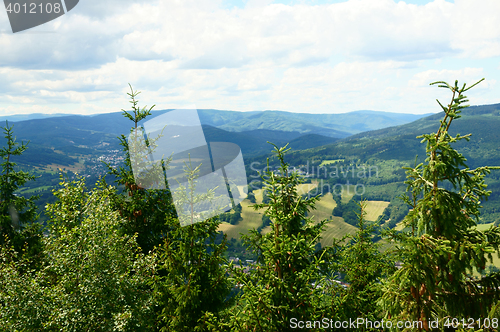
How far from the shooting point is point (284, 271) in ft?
29.7

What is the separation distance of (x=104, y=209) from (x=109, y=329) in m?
4.78

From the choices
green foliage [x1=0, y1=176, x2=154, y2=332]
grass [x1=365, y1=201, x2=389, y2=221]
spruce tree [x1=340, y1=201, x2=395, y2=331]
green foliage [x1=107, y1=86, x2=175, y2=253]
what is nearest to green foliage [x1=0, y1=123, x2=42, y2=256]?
green foliage [x1=107, y1=86, x2=175, y2=253]

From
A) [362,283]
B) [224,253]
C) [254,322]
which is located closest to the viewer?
[254,322]

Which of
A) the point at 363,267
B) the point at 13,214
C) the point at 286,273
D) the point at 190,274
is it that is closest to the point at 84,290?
the point at 190,274

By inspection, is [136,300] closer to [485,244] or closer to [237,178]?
[237,178]

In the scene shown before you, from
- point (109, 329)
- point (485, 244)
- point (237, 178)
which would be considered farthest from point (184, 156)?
point (485, 244)

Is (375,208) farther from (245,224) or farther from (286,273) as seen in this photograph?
(286,273)

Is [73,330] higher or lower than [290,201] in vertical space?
lower

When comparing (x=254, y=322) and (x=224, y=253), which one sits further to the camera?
(x=224, y=253)

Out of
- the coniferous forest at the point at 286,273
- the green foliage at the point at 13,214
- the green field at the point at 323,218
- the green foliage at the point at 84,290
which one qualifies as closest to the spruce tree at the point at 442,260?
the coniferous forest at the point at 286,273

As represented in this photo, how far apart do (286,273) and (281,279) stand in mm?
365

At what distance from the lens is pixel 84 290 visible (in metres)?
10.4

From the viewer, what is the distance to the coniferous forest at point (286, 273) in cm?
707

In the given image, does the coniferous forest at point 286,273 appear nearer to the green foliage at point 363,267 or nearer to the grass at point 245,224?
the green foliage at point 363,267
